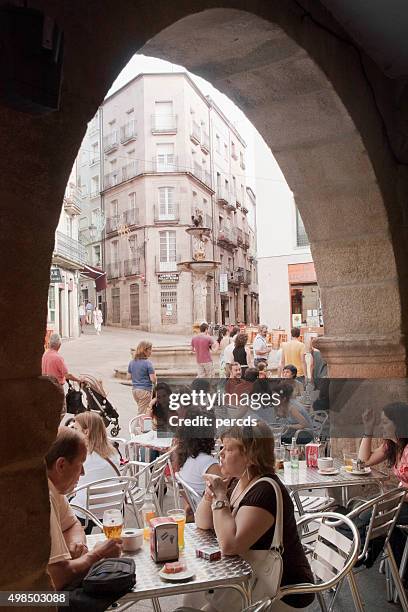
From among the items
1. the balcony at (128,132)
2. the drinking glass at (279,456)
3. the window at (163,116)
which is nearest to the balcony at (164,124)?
the window at (163,116)

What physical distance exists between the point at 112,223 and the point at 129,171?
0.31 m

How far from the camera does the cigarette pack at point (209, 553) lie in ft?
6.31

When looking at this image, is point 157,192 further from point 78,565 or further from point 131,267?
point 78,565

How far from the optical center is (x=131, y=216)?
11.5 feet

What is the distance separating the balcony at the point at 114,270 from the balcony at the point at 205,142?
981 mm

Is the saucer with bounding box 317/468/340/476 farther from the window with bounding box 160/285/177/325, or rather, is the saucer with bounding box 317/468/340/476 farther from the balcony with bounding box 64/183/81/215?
the balcony with bounding box 64/183/81/215

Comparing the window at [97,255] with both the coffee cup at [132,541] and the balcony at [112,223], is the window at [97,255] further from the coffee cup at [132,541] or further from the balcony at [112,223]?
the coffee cup at [132,541]


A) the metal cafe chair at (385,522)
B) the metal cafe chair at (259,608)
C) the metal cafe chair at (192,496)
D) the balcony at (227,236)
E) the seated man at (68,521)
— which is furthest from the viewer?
the balcony at (227,236)

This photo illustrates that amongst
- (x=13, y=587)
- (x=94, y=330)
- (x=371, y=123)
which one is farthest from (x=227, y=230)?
(x=13, y=587)

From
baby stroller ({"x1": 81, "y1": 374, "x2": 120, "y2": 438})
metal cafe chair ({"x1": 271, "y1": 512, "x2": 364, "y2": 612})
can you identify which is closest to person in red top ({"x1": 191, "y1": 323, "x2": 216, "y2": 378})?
baby stroller ({"x1": 81, "y1": 374, "x2": 120, "y2": 438})

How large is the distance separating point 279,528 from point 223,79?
1.73 meters

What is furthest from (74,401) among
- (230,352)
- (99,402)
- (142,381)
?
(230,352)

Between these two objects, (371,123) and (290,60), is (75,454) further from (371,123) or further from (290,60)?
(371,123)

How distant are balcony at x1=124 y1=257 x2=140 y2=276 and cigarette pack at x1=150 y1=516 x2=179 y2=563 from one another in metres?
1.82
